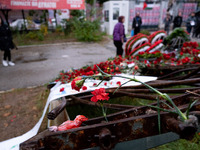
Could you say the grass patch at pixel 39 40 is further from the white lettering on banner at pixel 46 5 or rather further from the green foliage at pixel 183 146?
the green foliage at pixel 183 146

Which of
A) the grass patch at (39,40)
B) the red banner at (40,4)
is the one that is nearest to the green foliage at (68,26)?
the grass patch at (39,40)

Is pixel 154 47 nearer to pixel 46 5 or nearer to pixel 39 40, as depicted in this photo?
pixel 46 5

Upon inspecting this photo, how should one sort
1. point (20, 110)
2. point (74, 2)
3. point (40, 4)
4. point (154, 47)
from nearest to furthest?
1. point (20, 110)
2. point (154, 47)
3. point (40, 4)
4. point (74, 2)

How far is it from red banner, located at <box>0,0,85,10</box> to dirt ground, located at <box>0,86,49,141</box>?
29.5 feet

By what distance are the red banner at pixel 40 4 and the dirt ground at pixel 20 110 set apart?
900 cm

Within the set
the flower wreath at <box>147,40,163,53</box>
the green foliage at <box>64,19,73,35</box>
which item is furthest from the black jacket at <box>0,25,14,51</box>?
the green foliage at <box>64,19,73,35</box>

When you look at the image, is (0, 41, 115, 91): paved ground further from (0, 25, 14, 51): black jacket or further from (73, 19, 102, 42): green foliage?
(73, 19, 102, 42): green foliage

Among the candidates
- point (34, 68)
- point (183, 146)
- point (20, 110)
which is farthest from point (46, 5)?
point (183, 146)

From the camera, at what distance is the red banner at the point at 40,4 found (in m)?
10.9

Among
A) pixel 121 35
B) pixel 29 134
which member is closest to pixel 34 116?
pixel 29 134

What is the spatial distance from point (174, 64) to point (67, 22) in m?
11.6

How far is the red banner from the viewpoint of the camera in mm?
10891

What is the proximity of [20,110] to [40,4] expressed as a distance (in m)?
10.2

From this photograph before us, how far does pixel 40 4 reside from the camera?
11.5 meters
